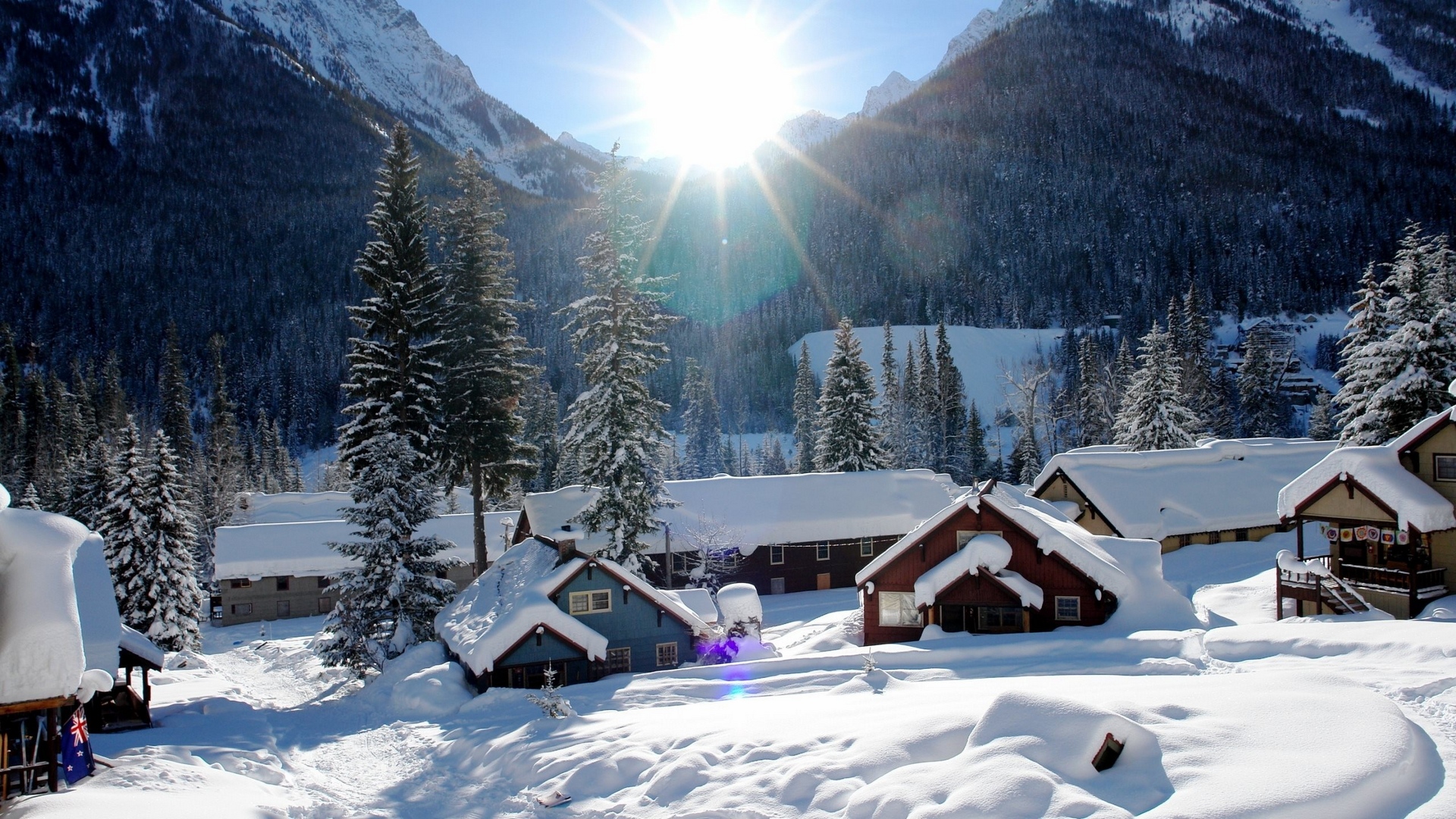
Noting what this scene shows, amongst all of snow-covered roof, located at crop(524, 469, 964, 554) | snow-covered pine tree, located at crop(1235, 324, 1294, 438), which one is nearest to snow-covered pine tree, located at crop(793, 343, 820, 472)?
snow-covered roof, located at crop(524, 469, 964, 554)

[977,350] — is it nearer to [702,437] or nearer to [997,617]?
[702,437]

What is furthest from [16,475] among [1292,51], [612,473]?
[1292,51]

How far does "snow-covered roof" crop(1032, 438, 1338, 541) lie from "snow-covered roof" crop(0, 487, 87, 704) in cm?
3737

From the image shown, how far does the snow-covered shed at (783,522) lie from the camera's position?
127ft

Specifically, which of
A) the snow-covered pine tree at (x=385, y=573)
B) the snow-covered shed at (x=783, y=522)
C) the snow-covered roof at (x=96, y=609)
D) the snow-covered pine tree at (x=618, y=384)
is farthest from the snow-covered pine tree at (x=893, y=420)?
the snow-covered roof at (x=96, y=609)

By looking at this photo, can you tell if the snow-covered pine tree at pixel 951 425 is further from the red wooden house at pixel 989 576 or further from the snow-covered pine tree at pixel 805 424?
the red wooden house at pixel 989 576

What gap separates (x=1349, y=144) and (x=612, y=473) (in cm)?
21260

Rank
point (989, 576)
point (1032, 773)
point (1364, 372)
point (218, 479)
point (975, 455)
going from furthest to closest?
point (218, 479) → point (975, 455) → point (1364, 372) → point (989, 576) → point (1032, 773)

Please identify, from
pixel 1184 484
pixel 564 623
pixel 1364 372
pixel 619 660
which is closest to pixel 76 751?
pixel 564 623

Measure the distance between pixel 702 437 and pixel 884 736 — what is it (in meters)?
84.8

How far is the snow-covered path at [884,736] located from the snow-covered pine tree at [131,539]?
9955 millimetres

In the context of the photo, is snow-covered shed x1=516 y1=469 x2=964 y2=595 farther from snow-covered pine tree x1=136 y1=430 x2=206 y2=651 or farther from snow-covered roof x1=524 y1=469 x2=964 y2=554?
snow-covered pine tree x1=136 y1=430 x2=206 y2=651

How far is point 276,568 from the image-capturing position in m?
46.2

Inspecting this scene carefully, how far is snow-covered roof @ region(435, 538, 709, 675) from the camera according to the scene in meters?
23.6
